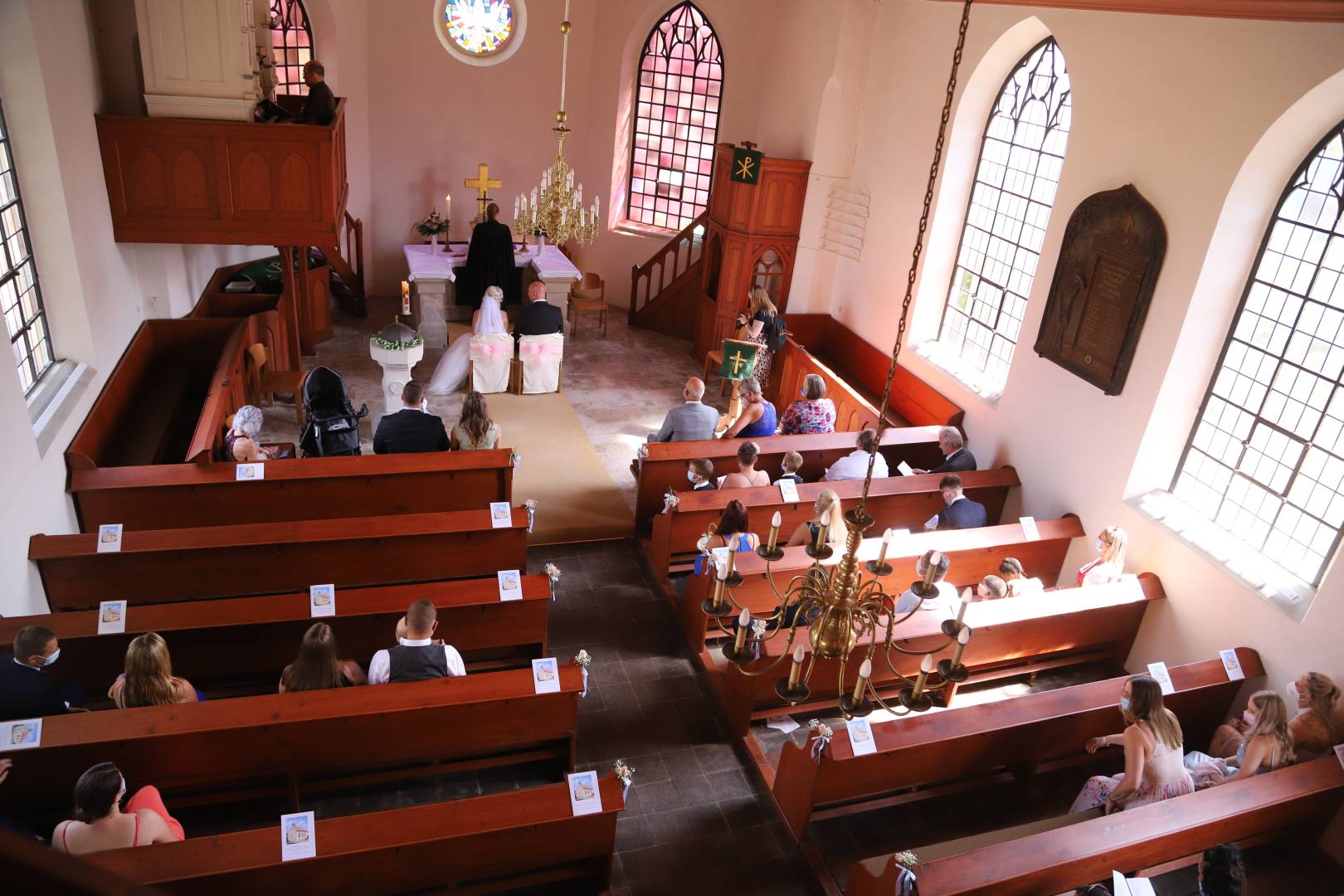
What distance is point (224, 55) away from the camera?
825cm

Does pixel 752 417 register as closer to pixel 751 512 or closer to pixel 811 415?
pixel 811 415

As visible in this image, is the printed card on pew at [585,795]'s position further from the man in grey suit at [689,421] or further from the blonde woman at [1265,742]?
the man in grey suit at [689,421]

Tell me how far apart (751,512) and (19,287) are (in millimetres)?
5940

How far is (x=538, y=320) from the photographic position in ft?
37.6

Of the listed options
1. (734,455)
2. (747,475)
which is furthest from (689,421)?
(747,475)

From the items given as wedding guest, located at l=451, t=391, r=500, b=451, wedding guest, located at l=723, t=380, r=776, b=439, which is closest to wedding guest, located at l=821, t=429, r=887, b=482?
wedding guest, located at l=723, t=380, r=776, b=439

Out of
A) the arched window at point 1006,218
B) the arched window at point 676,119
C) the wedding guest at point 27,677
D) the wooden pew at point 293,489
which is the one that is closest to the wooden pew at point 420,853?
the wedding guest at point 27,677

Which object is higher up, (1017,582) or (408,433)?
(408,433)

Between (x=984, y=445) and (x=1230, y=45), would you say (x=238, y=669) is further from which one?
(x=1230, y=45)

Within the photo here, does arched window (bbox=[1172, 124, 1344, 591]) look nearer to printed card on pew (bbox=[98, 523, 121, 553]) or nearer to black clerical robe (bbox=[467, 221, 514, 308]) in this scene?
printed card on pew (bbox=[98, 523, 121, 553])

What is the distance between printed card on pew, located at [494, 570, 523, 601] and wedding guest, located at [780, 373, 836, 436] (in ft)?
13.8

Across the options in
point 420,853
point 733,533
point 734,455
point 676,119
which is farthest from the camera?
point 676,119

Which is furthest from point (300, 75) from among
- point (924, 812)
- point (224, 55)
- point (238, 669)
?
point (924, 812)

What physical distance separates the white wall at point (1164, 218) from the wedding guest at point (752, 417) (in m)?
2.23
